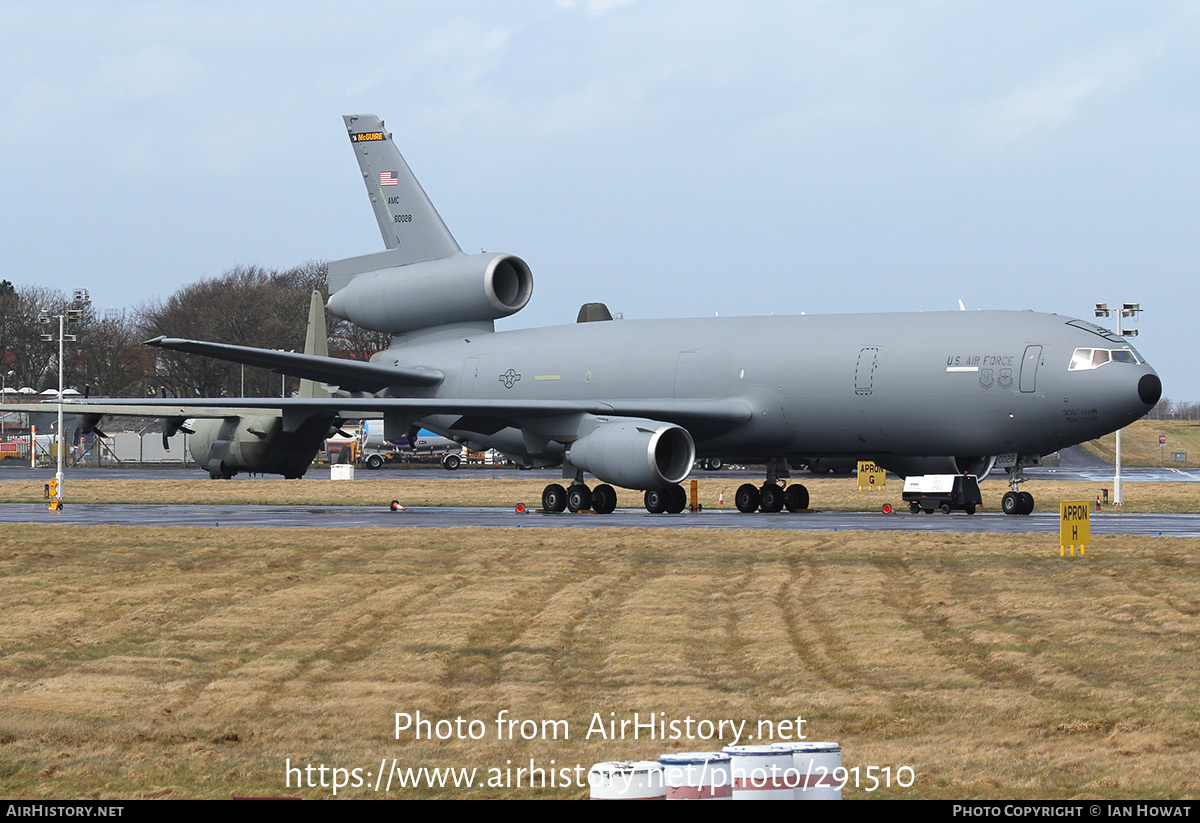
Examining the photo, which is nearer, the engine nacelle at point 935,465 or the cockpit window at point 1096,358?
the cockpit window at point 1096,358

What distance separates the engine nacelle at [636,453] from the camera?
2778 centimetres

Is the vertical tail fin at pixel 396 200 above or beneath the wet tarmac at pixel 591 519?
above

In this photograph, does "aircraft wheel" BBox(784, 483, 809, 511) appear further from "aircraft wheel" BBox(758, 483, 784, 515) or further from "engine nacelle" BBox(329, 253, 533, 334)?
"engine nacelle" BBox(329, 253, 533, 334)

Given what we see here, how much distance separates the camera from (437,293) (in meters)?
36.3

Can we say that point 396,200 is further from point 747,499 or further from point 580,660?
point 580,660

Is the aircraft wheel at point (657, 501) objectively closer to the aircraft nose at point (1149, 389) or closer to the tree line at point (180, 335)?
the aircraft nose at point (1149, 389)

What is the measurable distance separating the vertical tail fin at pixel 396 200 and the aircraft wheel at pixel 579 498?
911cm

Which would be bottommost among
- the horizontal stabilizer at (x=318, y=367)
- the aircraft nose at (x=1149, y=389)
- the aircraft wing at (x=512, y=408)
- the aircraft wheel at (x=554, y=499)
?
the aircraft wheel at (x=554, y=499)

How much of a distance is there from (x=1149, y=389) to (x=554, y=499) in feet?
41.6

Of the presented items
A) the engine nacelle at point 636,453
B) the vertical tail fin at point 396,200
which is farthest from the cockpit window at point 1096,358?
the vertical tail fin at point 396,200

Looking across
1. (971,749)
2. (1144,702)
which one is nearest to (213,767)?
(971,749)

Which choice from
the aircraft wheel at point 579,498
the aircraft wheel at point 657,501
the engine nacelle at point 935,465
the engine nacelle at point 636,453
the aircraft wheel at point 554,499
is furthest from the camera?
the aircraft wheel at point 554,499

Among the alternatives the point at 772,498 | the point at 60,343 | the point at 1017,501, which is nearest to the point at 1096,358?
the point at 1017,501

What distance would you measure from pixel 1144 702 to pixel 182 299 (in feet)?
333
